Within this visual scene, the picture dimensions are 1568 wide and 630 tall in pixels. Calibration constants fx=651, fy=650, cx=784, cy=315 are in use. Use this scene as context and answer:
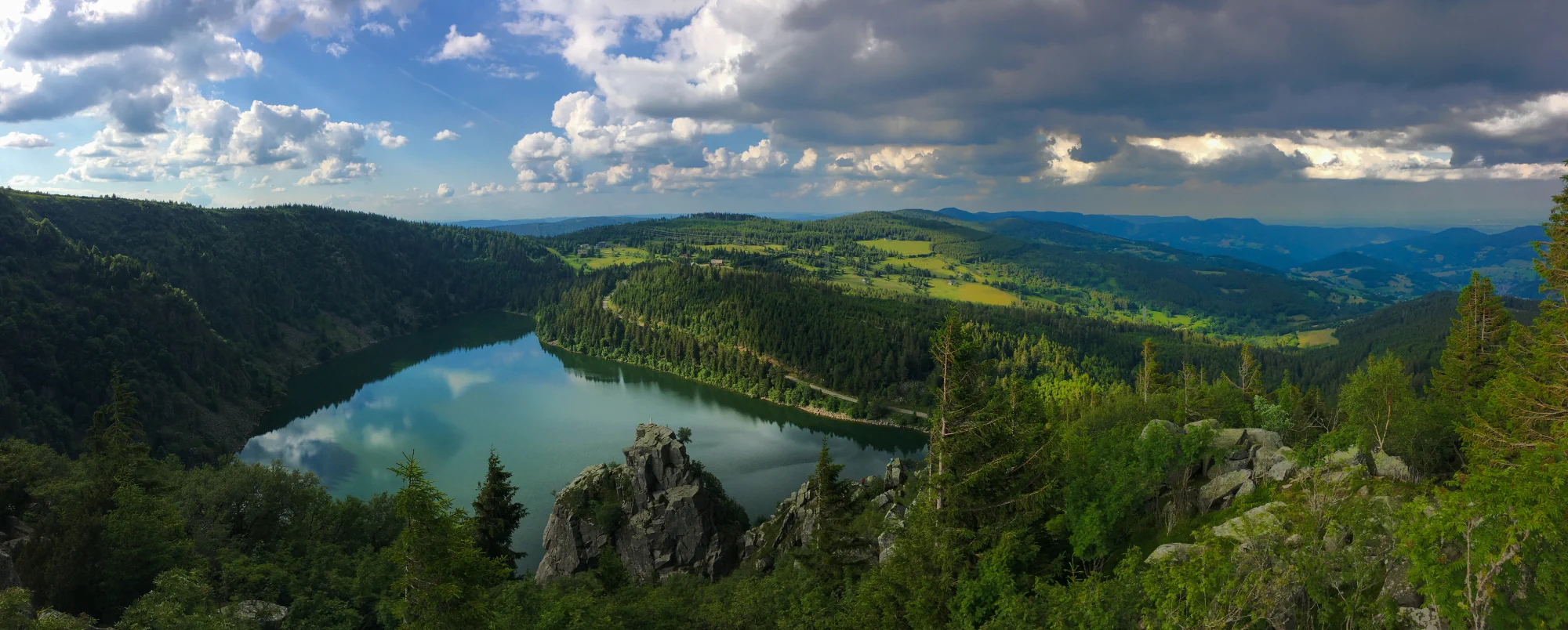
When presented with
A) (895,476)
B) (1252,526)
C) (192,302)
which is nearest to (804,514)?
(895,476)

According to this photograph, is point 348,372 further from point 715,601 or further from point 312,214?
point 715,601

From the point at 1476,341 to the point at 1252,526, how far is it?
1103 inches

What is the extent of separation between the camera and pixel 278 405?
87.1 meters

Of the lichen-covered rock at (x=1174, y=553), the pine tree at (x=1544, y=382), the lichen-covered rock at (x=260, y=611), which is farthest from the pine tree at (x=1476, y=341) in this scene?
the lichen-covered rock at (x=260, y=611)

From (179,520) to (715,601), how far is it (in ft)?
62.1

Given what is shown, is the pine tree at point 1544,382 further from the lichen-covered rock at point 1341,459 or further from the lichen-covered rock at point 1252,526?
the lichen-covered rock at point 1252,526

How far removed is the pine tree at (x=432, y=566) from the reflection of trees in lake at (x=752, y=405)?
6124cm

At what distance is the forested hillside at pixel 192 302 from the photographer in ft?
213

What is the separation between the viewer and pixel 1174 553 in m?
13.7

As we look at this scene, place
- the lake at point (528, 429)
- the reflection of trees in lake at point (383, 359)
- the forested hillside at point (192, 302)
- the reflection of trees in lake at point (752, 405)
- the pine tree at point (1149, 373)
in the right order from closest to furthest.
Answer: the pine tree at point (1149, 373) < the lake at point (528, 429) < the forested hillside at point (192, 302) < the reflection of trees in lake at point (752, 405) < the reflection of trees in lake at point (383, 359)

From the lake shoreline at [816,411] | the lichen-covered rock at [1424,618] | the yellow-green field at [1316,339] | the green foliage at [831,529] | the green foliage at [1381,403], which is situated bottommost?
the yellow-green field at [1316,339]

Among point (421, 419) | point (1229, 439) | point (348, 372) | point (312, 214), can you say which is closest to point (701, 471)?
point (1229, 439)

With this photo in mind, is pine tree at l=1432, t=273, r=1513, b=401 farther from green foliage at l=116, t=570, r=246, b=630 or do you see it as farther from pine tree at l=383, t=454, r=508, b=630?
green foliage at l=116, t=570, r=246, b=630

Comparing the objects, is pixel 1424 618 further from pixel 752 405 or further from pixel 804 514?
pixel 752 405
